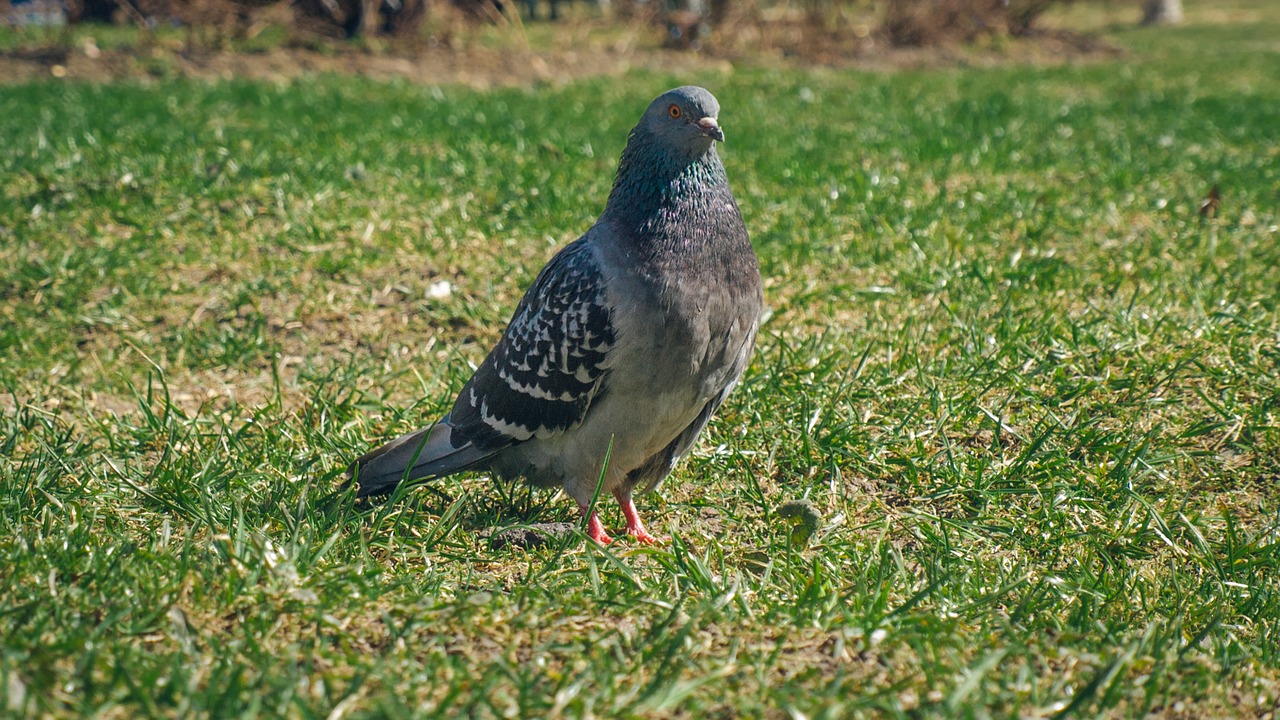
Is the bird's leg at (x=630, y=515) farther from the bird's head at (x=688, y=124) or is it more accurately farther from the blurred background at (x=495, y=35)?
the blurred background at (x=495, y=35)

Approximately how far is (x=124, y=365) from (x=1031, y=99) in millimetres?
8039

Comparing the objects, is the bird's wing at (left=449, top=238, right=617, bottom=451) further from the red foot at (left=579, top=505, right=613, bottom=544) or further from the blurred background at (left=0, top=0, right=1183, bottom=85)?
the blurred background at (left=0, top=0, right=1183, bottom=85)

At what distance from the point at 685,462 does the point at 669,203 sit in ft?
3.17

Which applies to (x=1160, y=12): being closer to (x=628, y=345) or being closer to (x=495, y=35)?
(x=495, y=35)

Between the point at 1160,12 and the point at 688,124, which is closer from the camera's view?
the point at 688,124

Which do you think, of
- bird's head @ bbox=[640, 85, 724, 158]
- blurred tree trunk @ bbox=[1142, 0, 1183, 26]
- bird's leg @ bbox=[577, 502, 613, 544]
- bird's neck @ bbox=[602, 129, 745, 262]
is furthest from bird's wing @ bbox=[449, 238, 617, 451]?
blurred tree trunk @ bbox=[1142, 0, 1183, 26]

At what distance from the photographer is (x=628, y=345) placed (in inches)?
110

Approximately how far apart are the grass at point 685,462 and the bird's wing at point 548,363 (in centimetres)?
30

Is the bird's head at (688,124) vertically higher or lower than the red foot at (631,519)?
higher

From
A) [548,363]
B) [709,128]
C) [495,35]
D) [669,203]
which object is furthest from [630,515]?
[495,35]

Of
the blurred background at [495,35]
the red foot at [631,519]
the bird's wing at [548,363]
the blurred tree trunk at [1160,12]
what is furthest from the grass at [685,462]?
the blurred tree trunk at [1160,12]

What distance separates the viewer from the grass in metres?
2.09

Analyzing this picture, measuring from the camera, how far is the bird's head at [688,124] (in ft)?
9.61

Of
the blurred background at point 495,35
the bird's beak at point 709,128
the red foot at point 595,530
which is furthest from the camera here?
the blurred background at point 495,35
